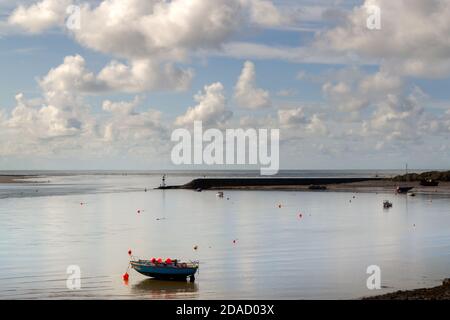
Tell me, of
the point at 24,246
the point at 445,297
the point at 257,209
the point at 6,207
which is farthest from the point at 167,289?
the point at 6,207

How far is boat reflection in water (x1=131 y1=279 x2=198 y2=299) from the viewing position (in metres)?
32.2

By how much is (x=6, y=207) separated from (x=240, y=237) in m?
50.2

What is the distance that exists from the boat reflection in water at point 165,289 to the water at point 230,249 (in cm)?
6

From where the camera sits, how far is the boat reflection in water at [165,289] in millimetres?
32156

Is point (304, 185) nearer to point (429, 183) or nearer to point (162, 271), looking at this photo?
point (429, 183)

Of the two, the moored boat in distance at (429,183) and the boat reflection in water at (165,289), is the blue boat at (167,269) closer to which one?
the boat reflection in water at (165,289)

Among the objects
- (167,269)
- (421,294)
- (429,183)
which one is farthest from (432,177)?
(421,294)

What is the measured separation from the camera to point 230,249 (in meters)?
47.5

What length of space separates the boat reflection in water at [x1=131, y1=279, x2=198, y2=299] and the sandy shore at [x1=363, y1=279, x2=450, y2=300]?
10265 mm

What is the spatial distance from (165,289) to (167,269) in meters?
1.95

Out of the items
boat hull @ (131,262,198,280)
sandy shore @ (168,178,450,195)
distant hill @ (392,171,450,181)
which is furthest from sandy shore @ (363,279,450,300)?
distant hill @ (392,171,450,181)

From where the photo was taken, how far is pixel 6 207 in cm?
9000

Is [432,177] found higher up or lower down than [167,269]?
higher up

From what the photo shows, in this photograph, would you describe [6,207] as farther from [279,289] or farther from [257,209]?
[279,289]
